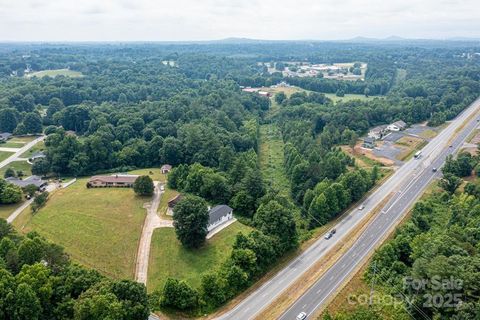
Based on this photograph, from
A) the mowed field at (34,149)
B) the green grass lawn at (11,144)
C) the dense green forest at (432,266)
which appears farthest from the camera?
the green grass lawn at (11,144)

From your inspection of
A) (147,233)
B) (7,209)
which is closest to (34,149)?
(7,209)

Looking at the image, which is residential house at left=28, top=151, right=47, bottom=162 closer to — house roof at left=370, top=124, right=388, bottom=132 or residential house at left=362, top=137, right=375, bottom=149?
residential house at left=362, top=137, right=375, bottom=149

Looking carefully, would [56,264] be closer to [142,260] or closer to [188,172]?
[142,260]

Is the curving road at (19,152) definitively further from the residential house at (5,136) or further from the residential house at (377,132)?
the residential house at (377,132)

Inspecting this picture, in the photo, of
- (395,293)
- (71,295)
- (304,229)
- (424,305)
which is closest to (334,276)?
(395,293)

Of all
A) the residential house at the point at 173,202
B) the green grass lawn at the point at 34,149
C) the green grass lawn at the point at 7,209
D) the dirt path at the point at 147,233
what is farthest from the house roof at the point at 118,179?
Result: the green grass lawn at the point at 34,149

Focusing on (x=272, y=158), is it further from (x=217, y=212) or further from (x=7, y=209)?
(x=7, y=209)
